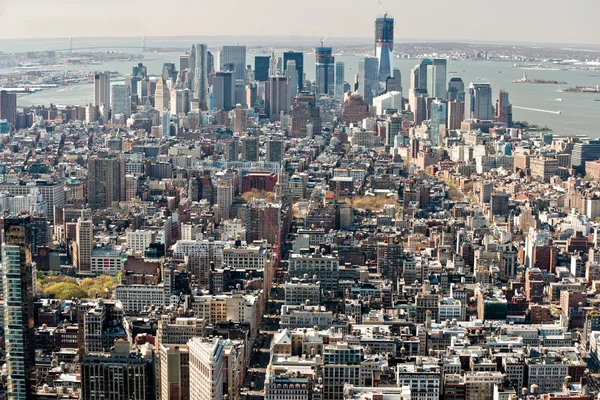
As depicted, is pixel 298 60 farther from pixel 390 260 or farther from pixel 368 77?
pixel 390 260

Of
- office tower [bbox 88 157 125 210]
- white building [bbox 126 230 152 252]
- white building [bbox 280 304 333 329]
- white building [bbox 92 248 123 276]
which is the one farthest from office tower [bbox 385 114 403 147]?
white building [bbox 280 304 333 329]

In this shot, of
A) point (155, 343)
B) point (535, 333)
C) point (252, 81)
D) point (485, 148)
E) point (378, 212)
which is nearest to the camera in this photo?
point (155, 343)

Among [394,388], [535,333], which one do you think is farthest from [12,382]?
[535,333]

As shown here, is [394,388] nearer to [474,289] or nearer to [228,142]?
[474,289]

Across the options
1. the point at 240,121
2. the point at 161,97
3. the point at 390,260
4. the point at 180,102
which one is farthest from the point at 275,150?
the point at 161,97

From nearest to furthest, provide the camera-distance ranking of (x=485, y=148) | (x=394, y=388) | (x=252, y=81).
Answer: (x=394, y=388) → (x=485, y=148) → (x=252, y=81)

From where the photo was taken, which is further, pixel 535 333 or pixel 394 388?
pixel 535 333
